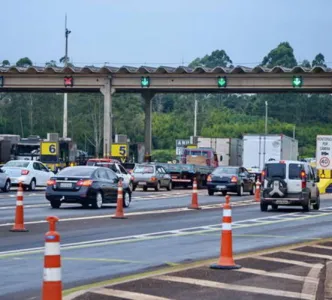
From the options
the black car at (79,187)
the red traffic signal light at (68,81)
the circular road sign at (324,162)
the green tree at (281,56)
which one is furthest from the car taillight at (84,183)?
the green tree at (281,56)

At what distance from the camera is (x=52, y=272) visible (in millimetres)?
8656

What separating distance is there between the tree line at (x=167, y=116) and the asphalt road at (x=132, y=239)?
57685 millimetres

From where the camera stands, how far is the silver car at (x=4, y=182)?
4362cm

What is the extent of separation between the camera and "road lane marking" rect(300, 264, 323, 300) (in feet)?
42.1

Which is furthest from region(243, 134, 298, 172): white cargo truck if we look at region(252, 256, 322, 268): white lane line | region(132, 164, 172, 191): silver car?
region(252, 256, 322, 268): white lane line

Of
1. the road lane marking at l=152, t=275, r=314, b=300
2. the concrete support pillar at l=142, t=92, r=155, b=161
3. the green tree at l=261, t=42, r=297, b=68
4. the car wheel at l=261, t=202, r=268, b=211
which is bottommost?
the road lane marking at l=152, t=275, r=314, b=300

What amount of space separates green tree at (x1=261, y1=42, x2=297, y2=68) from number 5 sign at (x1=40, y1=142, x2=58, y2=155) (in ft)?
317

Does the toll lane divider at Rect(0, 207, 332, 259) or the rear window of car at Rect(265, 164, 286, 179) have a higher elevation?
the rear window of car at Rect(265, 164, 286, 179)

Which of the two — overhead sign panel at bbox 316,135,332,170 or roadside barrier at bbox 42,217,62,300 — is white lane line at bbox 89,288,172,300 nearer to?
roadside barrier at bbox 42,217,62,300

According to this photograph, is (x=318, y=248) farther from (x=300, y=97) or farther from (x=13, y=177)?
(x=300, y=97)

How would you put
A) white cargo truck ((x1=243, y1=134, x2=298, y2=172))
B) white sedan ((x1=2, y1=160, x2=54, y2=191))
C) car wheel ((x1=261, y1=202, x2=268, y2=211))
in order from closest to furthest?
car wheel ((x1=261, y1=202, x2=268, y2=211)) < white sedan ((x1=2, y1=160, x2=54, y2=191)) < white cargo truck ((x1=243, y1=134, x2=298, y2=172))

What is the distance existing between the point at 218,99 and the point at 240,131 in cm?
2940

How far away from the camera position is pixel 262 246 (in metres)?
20.0

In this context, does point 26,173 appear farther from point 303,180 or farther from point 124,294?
point 124,294
